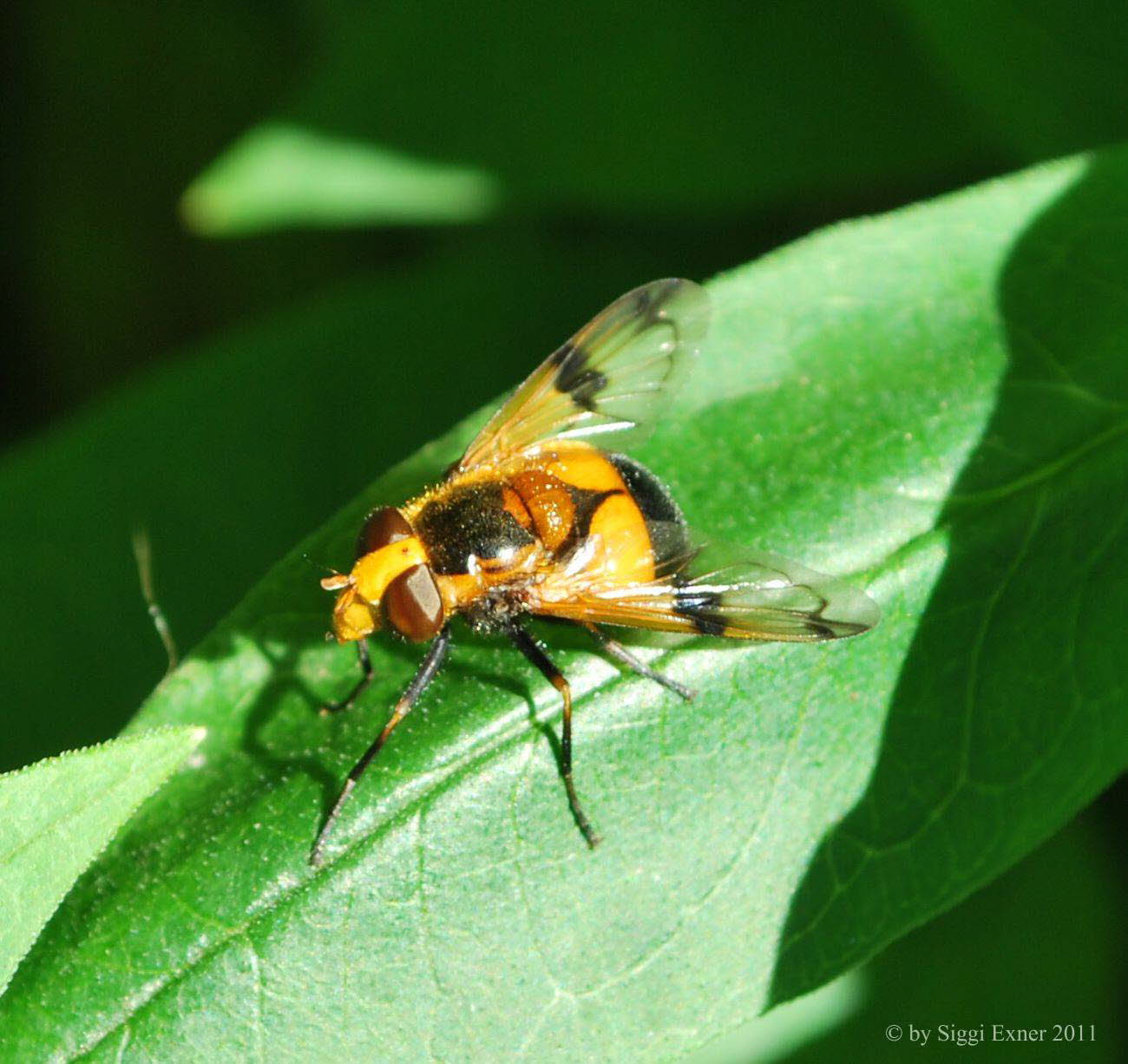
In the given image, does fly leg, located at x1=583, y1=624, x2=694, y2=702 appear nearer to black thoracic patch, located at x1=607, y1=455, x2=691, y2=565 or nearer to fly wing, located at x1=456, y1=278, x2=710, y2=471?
black thoracic patch, located at x1=607, y1=455, x2=691, y2=565

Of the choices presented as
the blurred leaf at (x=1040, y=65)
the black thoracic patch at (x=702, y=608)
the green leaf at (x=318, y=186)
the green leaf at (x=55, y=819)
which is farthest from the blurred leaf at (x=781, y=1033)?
the green leaf at (x=318, y=186)

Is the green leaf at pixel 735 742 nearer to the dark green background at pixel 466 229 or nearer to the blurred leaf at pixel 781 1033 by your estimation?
the dark green background at pixel 466 229

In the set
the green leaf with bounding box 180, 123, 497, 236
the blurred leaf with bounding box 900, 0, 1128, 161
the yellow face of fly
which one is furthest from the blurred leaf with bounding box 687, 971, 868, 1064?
the green leaf with bounding box 180, 123, 497, 236

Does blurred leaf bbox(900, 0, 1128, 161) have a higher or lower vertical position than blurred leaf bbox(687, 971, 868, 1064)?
higher

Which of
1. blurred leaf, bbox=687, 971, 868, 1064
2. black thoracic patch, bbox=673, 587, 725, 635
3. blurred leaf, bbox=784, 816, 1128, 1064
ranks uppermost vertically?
black thoracic patch, bbox=673, 587, 725, 635

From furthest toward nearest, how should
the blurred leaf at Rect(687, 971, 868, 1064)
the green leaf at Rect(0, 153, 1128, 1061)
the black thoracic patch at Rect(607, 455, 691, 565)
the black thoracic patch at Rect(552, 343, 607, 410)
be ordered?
the blurred leaf at Rect(687, 971, 868, 1064) → the black thoracic patch at Rect(552, 343, 607, 410) → the black thoracic patch at Rect(607, 455, 691, 565) → the green leaf at Rect(0, 153, 1128, 1061)

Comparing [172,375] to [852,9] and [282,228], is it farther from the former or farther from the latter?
[852,9]
